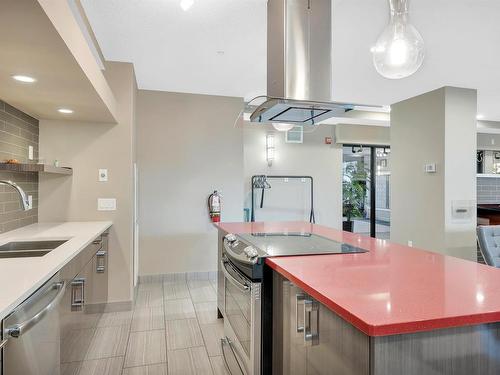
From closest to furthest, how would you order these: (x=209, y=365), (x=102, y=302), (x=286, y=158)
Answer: (x=209, y=365) < (x=102, y=302) < (x=286, y=158)

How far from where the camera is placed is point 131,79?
136 inches

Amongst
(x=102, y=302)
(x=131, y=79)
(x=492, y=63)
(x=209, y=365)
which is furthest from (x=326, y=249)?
(x=492, y=63)

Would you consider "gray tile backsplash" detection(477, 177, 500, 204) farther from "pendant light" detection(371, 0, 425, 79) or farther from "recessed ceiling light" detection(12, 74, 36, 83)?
"recessed ceiling light" detection(12, 74, 36, 83)

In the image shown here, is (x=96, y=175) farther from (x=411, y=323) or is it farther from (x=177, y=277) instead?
(x=411, y=323)

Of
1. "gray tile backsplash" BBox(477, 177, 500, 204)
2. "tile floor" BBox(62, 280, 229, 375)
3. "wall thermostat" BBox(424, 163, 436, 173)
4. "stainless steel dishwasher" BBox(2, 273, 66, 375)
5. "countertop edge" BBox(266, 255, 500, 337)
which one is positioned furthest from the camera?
"gray tile backsplash" BBox(477, 177, 500, 204)

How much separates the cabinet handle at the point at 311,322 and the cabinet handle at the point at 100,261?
214 centimetres

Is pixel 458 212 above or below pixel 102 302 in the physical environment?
above

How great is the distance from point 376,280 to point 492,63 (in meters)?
3.44

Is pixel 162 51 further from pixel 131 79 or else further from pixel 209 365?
pixel 209 365

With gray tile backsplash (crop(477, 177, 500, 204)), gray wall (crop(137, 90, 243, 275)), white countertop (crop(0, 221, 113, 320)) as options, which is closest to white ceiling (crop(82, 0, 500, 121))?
gray wall (crop(137, 90, 243, 275))

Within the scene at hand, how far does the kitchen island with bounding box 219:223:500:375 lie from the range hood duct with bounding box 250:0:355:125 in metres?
1.06

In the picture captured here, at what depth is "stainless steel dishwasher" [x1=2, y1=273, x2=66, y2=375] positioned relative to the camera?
1075mm

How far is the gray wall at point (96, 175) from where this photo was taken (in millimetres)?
3234

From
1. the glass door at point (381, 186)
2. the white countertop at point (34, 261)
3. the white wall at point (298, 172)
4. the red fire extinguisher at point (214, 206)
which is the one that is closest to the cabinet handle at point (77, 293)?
the white countertop at point (34, 261)
